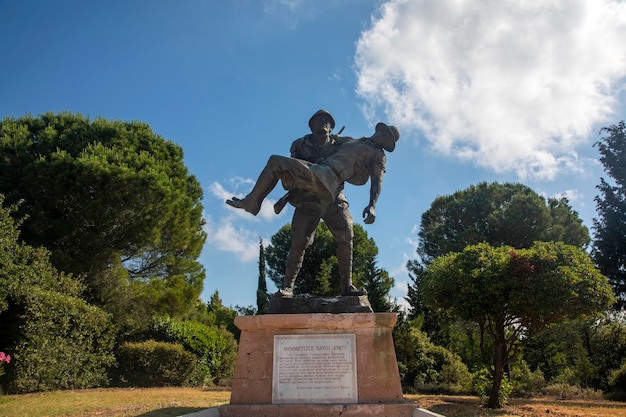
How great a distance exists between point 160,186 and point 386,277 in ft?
34.9

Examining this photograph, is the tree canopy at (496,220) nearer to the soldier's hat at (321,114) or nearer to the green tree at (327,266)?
the green tree at (327,266)

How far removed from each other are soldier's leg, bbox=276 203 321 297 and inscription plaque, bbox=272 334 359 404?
88 cm

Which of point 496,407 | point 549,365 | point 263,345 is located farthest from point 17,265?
point 549,365

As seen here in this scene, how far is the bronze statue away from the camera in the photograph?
5.79 m

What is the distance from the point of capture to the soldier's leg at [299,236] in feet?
19.2

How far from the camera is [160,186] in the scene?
15.7 m

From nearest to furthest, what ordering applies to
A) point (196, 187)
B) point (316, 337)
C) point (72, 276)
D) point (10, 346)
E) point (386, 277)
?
1. point (316, 337)
2. point (10, 346)
3. point (72, 276)
4. point (196, 187)
5. point (386, 277)

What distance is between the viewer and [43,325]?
10828mm

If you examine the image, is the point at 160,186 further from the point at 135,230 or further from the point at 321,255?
the point at 321,255

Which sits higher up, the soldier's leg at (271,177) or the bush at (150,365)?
the soldier's leg at (271,177)

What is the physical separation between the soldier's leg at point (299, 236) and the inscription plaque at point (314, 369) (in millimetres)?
884

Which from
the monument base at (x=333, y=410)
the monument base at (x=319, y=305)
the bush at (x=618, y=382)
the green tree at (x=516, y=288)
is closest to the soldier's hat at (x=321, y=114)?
the monument base at (x=319, y=305)

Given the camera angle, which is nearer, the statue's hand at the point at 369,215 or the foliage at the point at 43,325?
the statue's hand at the point at 369,215

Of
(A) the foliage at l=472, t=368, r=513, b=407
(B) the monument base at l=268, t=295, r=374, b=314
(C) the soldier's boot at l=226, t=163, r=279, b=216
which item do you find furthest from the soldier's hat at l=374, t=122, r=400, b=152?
(A) the foliage at l=472, t=368, r=513, b=407
